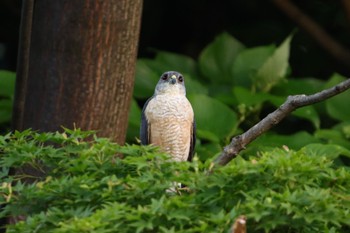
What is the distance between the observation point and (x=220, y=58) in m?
7.42

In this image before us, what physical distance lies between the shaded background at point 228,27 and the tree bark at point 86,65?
2772 millimetres

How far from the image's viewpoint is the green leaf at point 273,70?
692 centimetres

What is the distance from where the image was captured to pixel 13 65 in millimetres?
8383

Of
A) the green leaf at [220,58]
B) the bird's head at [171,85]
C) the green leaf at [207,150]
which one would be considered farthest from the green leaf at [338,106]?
the bird's head at [171,85]

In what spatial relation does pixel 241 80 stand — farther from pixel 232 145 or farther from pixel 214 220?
pixel 214 220

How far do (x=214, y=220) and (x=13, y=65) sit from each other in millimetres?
5423

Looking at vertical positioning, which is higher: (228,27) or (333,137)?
(228,27)

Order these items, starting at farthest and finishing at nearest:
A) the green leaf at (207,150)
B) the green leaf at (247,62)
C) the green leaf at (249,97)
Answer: the green leaf at (247,62) → the green leaf at (249,97) → the green leaf at (207,150)

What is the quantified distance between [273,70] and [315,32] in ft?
1.98

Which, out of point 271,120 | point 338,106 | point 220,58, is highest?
point 271,120

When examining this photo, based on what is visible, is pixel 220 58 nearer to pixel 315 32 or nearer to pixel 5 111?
pixel 315 32

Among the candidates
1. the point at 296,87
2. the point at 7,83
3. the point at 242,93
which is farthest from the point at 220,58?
the point at 7,83

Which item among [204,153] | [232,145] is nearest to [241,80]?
[204,153]

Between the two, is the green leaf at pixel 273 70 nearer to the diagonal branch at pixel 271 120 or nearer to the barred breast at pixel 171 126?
the barred breast at pixel 171 126
